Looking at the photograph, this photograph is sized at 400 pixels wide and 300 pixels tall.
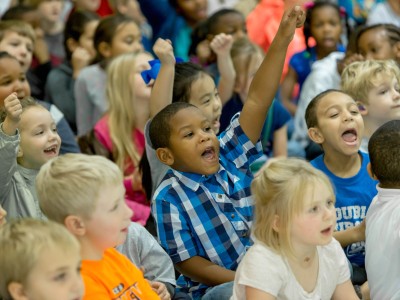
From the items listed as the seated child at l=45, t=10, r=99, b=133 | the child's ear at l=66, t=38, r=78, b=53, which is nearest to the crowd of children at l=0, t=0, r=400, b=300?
the seated child at l=45, t=10, r=99, b=133

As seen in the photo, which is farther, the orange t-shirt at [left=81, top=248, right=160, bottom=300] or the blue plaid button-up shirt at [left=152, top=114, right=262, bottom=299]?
the blue plaid button-up shirt at [left=152, top=114, right=262, bottom=299]

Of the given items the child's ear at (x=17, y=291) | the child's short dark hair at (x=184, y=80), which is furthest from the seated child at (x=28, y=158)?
the child's ear at (x=17, y=291)

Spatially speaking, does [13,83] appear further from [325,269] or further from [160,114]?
[325,269]

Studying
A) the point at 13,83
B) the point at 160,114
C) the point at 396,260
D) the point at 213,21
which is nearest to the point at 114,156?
the point at 13,83

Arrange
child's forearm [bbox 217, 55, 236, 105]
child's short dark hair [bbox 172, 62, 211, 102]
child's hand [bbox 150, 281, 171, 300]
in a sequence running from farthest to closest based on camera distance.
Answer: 1. child's forearm [bbox 217, 55, 236, 105]
2. child's short dark hair [bbox 172, 62, 211, 102]
3. child's hand [bbox 150, 281, 171, 300]

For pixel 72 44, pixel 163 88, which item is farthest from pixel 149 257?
pixel 72 44

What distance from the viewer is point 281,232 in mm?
2469

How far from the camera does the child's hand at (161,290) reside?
2610mm

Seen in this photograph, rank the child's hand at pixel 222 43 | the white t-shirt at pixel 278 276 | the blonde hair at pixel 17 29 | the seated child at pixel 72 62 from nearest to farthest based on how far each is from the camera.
Answer: the white t-shirt at pixel 278 276 → the child's hand at pixel 222 43 → the blonde hair at pixel 17 29 → the seated child at pixel 72 62

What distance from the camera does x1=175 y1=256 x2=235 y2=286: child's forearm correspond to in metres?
2.84

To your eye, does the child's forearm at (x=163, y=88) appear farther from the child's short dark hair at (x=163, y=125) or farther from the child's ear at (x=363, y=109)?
the child's ear at (x=363, y=109)

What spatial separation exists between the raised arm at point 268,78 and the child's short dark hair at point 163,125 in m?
0.22

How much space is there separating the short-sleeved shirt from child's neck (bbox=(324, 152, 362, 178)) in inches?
0.7

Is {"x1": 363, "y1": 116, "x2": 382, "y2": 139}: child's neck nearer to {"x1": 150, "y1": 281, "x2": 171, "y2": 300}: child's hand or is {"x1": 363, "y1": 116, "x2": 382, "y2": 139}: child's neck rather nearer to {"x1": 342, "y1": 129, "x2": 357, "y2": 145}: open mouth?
{"x1": 342, "y1": 129, "x2": 357, "y2": 145}: open mouth
